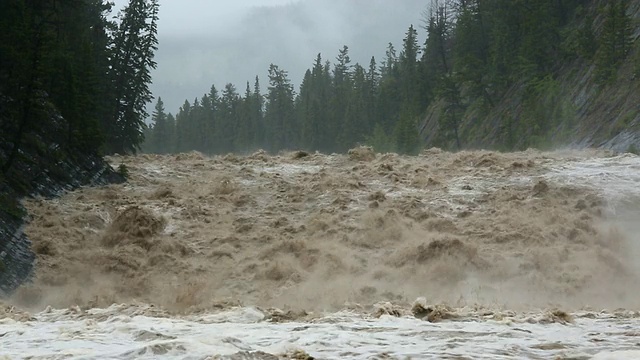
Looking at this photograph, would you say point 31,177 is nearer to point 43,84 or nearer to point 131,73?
point 43,84

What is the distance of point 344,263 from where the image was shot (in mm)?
13547

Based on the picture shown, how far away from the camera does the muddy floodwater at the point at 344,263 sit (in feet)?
20.3

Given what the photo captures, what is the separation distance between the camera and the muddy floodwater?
620cm

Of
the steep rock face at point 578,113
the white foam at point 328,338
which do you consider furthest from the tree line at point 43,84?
the steep rock face at point 578,113

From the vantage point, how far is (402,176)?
62.8 feet

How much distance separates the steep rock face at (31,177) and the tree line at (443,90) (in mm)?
25455

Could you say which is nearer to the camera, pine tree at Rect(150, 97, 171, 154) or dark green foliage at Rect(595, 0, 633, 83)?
dark green foliage at Rect(595, 0, 633, 83)

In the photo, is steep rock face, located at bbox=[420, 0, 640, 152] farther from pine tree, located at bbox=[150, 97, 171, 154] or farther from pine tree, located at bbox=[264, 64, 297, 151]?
pine tree, located at bbox=[150, 97, 171, 154]

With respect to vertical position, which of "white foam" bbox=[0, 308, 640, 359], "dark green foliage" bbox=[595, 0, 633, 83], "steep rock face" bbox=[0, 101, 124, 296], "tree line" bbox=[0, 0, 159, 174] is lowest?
"white foam" bbox=[0, 308, 640, 359]

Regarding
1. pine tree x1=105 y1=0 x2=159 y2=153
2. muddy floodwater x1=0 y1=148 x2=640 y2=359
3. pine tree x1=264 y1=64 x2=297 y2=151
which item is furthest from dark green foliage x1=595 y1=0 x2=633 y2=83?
pine tree x1=264 y1=64 x2=297 y2=151

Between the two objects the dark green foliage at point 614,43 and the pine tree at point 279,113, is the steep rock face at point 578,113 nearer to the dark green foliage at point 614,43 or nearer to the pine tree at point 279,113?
the dark green foliage at point 614,43

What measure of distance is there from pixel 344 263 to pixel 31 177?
25.3 ft

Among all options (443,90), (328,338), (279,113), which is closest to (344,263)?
(328,338)

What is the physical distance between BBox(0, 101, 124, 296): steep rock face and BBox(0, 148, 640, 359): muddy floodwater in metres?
0.32
